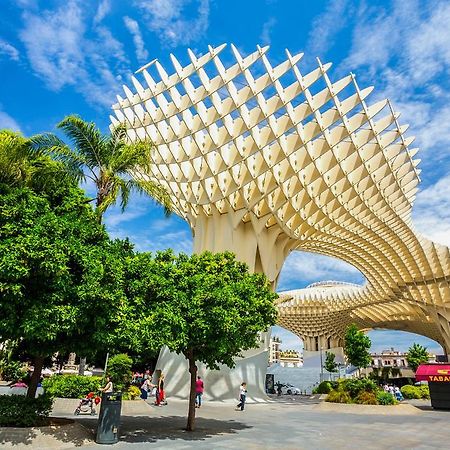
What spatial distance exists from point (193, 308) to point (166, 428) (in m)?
4.82

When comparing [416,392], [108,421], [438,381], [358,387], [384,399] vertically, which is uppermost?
[438,381]

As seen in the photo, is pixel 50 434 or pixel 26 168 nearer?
pixel 50 434

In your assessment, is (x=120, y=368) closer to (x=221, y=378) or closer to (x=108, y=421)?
(x=221, y=378)

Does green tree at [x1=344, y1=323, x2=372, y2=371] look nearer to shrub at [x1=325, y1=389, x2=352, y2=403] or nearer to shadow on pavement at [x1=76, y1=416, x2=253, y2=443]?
shrub at [x1=325, y1=389, x2=352, y2=403]

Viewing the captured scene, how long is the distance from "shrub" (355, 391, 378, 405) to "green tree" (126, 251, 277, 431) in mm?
13511

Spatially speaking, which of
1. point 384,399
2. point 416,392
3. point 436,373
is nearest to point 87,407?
point 384,399

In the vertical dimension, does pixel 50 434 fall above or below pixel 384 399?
below

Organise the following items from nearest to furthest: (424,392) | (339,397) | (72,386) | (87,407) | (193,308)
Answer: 1. (193,308)
2. (87,407)
3. (72,386)
4. (339,397)
5. (424,392)

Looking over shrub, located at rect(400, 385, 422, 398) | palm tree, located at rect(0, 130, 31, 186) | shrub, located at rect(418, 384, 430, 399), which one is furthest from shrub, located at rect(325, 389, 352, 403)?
palm tree, located at rect(0, 130, 31, 186)

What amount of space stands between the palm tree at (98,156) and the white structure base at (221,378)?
15681 millimetres

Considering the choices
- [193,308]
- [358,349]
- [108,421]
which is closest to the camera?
[108,421]

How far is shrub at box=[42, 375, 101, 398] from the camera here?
20734mm

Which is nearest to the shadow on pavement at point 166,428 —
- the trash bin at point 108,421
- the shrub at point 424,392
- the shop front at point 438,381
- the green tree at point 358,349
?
the trash bin at point 108,421

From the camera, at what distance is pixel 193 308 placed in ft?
45.0
